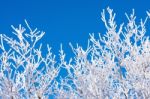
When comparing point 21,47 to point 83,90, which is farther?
point 83,90

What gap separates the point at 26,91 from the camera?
311 inches

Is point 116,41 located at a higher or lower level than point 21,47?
higher

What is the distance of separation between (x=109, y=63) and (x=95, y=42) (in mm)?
933

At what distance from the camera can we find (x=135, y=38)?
10.3 m

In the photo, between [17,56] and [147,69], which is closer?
[17,56]

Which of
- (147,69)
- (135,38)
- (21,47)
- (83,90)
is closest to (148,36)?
(135,38)

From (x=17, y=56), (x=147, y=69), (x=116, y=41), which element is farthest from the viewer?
(x=116, y=41)

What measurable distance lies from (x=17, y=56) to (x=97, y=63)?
2.55 meters

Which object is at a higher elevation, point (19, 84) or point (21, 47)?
point (21, 47)

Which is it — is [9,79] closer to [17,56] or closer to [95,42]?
[17,56]

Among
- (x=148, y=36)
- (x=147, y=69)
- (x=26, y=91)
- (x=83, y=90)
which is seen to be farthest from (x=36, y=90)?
(x=148, y=36)

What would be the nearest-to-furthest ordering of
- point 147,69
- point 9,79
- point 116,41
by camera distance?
1. point 9,79
2. point 147,69
3. point 116,41

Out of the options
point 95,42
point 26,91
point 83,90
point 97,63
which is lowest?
point 26,91

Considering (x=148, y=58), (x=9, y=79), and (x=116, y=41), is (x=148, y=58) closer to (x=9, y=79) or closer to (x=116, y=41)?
(x=116, y=41)
